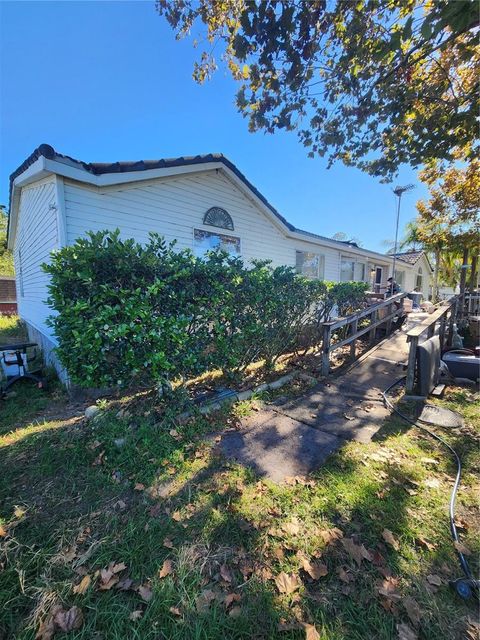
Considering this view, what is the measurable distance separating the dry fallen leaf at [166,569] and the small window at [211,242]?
593cm

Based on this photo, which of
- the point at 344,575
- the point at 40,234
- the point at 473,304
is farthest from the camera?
the point at 473,304

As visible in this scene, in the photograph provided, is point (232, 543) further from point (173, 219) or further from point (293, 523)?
point (173, 219)

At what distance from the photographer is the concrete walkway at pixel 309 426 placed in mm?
2871

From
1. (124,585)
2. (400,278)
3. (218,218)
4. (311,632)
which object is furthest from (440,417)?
(400,278)

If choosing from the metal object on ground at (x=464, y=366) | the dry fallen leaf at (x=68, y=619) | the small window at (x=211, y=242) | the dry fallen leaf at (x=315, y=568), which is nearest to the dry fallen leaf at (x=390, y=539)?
the dry fallen leaf at (x=315, y=568)

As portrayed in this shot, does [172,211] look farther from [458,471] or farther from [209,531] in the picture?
[458,471]

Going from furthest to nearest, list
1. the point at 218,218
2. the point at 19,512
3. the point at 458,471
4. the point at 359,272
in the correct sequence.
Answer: the point at 359,272, the point at 218,218, the point at 458,471, the point at 19,512

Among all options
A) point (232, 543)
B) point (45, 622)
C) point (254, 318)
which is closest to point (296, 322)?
point (254, 318)

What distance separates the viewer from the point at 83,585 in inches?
63.7

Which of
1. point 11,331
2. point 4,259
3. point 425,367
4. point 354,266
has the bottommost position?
point 11,331

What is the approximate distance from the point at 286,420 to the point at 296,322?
2.35 meters

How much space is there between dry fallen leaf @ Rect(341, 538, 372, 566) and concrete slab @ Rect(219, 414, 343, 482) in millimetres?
762

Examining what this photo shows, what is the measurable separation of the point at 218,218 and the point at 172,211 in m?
1.46

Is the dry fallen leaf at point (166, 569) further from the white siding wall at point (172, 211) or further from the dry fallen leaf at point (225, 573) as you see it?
the white siding wall at point (172, 211)
